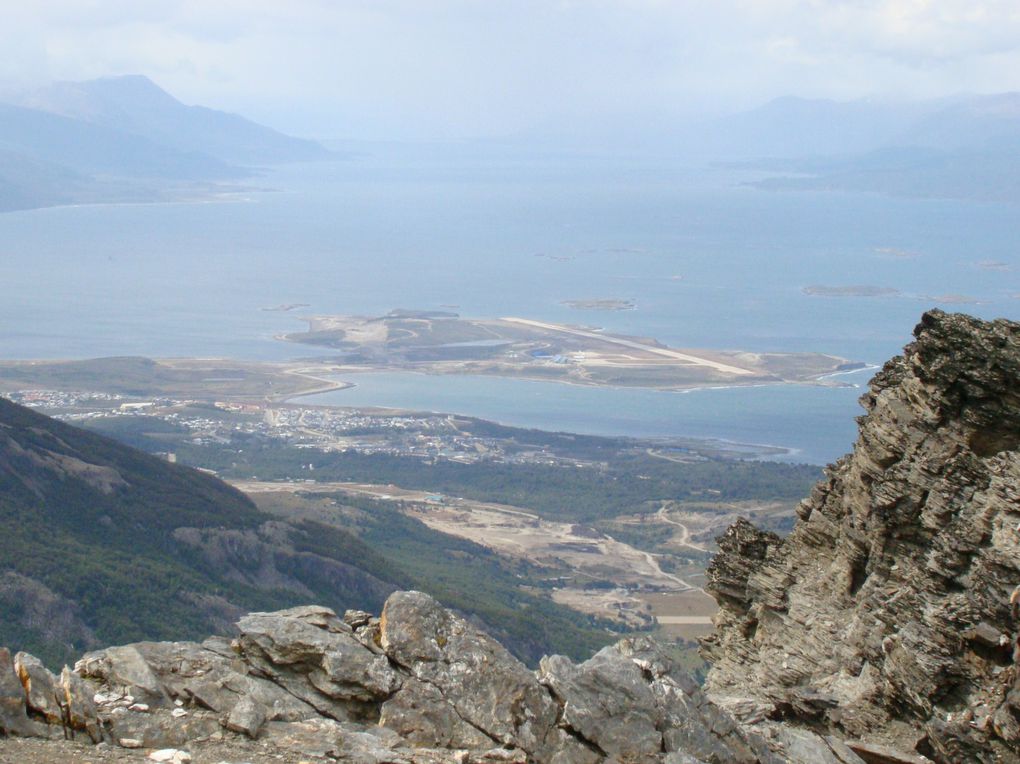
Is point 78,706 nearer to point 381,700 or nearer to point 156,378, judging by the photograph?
point 381,700

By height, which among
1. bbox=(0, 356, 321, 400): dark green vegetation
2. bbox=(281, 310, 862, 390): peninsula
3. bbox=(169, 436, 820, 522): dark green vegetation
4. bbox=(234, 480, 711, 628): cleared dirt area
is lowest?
bbox=(234, 480, 711, 628): cleared dirt area

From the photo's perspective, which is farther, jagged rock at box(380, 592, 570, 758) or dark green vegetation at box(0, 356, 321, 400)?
dark green vegetation at box(0, 356, 321, 400)

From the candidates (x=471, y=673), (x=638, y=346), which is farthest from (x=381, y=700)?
(x=638, y=346)

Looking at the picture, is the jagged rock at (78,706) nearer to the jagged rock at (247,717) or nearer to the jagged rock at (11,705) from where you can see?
the jagged rock at (11,705)

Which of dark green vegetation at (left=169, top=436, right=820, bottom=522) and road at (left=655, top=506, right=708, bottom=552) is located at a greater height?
dark green vegetation at (left=169, top=436, right=820, bottom=522)

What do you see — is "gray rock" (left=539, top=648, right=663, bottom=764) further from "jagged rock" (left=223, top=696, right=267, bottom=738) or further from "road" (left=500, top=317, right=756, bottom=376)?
"road" (left=500, top=317, right=756, bottom=376)

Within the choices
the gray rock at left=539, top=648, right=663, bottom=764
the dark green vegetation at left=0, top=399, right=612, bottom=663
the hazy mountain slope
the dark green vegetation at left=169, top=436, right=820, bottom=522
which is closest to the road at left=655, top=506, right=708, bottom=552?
the dark green vegetation at left=169, top=436, right=820, bottom=522

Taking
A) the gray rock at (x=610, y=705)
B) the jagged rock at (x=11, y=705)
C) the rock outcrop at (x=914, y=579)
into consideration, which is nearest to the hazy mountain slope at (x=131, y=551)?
the rock outcrop at (x=914, y=579)
